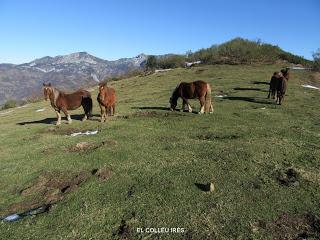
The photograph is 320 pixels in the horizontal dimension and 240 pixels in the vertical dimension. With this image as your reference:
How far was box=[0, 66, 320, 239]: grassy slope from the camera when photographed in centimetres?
884

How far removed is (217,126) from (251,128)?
1.59 meters

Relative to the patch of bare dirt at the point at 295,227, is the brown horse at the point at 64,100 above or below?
above

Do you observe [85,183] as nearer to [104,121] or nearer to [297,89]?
[104,121]

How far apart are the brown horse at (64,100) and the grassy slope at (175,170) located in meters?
0.97

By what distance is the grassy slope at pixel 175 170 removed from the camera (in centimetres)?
884

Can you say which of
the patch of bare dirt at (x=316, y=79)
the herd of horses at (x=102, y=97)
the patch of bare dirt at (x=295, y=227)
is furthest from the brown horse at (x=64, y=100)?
the patch of bare dirt at (x=316, y=79)

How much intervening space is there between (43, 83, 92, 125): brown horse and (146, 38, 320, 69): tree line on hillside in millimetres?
34824

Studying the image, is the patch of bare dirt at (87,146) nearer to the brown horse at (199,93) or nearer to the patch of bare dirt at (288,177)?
the patch of bare dirt at (288,177)

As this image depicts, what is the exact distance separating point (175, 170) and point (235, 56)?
48.7 meters

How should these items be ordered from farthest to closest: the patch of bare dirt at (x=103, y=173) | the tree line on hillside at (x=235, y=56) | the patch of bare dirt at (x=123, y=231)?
the tree line on hillside at (x=235, y=56) → the patch of bare dirt at (x=103, y=173) → the patch of bare dirt at (x=123, y=231)

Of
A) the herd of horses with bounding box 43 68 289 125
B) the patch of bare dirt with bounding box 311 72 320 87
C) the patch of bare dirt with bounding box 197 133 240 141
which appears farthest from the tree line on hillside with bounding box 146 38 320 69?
the patch of bare dirt with bounding box 197 133 240 141

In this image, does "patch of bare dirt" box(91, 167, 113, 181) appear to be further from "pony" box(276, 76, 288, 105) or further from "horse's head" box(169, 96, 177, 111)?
"pony" box(276, 76, 288, 105)

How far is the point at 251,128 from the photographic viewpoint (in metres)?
16.5

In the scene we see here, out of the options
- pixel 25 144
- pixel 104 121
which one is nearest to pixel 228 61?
pixel 104 121
